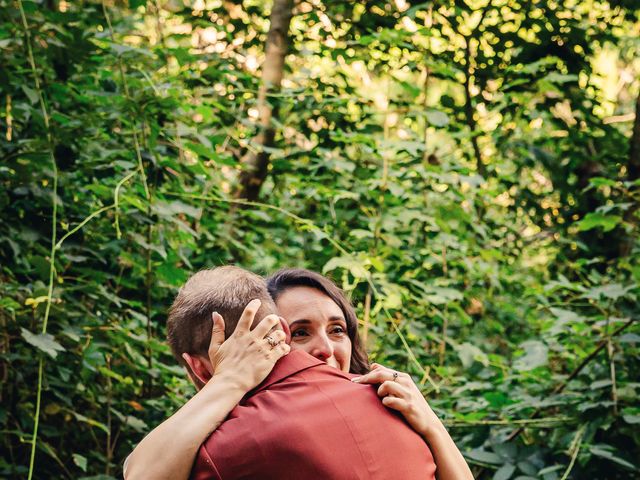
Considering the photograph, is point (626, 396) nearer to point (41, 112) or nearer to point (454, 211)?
point (454, 211)

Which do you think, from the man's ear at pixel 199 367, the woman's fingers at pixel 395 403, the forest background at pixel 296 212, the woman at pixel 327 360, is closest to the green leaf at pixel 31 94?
the forest background at pixel 296 212

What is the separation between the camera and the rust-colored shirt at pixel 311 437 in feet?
4.10

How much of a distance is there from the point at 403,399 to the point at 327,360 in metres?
0.54

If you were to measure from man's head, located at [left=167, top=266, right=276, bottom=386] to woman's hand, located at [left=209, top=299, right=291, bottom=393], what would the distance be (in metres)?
0.03

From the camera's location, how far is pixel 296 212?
4152 mm

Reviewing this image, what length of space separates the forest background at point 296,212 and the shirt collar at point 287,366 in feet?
3.69

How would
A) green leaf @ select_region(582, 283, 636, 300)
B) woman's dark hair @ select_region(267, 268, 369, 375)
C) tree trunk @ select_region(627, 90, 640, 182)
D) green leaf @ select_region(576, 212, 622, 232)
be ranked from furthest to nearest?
tree trunk @ select_region(627, 90, 640, 182) → green leaf @ select_region(576, 212, 622, 232) → green leaf @ select_region(582, 283, 636, 300) → woman's dark hair @ select_region(267, 268, 369, 375)

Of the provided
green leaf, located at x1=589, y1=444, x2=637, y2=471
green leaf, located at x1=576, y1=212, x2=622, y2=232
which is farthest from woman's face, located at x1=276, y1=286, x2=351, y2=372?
green leaf, located at x1=576, y1=212, x2=622, y2=232

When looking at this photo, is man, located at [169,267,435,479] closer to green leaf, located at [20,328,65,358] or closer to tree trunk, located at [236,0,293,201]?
green leaf, located at [20,328,65,358]

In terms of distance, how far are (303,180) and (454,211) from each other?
839 mm

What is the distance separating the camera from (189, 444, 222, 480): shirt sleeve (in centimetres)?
127

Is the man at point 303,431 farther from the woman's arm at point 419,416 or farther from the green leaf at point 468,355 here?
the green leaf at point 468,355

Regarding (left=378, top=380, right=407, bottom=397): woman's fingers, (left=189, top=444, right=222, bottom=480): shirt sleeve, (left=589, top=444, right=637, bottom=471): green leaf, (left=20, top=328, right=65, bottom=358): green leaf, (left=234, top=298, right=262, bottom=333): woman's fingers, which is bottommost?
(left=589, top=444, right=637, bottom=471): green leaf

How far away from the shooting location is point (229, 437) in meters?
1.30
